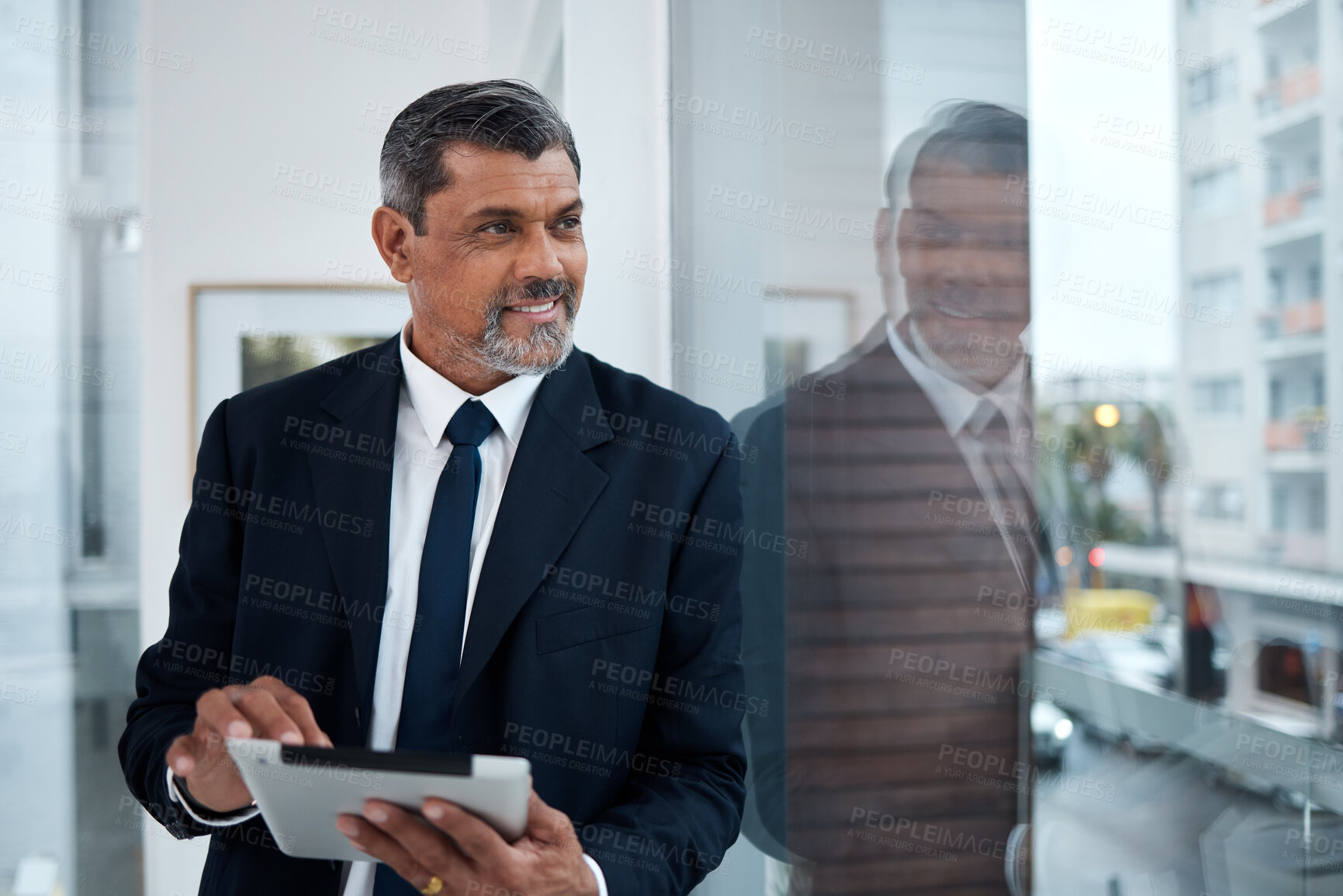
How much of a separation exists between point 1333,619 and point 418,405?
1.28 m

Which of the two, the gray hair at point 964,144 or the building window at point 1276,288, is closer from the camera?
the building window at point 1276,288

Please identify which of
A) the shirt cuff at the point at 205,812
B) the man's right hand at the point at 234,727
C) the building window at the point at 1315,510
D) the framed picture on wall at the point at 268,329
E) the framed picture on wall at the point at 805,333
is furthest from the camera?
the framed picture on wall at the point at 268,329

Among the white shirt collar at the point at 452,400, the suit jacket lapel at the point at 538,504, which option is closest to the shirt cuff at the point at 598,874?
the suit jacket lapel at the point at 538,504

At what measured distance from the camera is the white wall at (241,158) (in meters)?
3.04

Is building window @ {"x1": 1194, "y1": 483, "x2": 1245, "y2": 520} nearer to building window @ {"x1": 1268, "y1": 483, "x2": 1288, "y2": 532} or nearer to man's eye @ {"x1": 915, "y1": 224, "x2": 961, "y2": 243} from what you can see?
building window @ {"x1": 1268, "y1": 483, "x2": 1288, "y2": 532}

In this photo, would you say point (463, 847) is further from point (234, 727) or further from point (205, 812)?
point (205, 812)

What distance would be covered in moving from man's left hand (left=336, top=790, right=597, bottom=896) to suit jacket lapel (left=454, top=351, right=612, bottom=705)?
12.8 inches

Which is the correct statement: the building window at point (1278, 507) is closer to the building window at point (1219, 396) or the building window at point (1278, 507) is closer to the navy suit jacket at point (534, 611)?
the building window at point (1219, 396)

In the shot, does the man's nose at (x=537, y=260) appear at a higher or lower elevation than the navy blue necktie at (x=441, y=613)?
higher

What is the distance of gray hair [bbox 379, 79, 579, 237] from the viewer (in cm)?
158

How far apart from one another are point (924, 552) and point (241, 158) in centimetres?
255

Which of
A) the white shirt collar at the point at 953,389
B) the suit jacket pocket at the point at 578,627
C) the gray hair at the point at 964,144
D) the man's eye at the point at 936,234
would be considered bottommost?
the suit jacket pocket at the point at 578,627

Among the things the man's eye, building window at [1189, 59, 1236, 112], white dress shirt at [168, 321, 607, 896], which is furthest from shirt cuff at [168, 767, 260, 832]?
building window at [1189, 59, 1236, 112]

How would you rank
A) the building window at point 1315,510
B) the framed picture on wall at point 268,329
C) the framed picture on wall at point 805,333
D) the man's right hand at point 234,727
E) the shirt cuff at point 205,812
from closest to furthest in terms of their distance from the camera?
the building window at point 1315,510, the man's right hand at point 234,727, the shirt cuff at point 205,812, the framed picture on wall at point 805,333, the framed picture on wall at point 268,329
